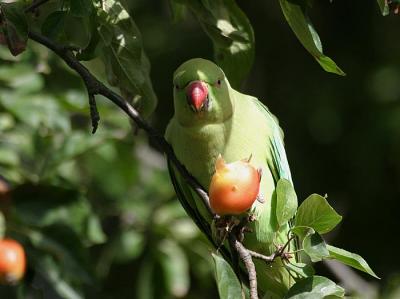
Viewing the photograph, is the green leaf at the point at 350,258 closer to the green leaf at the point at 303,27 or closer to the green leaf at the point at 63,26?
the green leaf at the point at 303,27

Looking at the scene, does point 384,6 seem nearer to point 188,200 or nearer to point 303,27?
point 303,27

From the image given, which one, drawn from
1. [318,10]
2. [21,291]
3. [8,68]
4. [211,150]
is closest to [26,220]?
[21,291]

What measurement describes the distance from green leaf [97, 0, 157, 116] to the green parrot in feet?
0.52

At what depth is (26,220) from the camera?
352 cm

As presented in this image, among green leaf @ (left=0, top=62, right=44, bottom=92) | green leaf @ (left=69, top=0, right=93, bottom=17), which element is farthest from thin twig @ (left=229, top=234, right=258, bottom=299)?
green leaf @ (left=0, top=62, right=44, bottom=92)

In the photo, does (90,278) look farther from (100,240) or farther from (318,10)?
(318,10)

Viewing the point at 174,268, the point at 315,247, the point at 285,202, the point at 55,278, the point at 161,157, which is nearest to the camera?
the point at 315,247

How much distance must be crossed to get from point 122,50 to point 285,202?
61cm

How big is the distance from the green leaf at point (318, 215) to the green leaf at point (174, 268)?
174 centimetres

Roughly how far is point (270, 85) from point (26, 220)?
341 cm

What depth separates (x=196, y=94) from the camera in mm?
2744

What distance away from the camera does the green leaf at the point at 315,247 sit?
2275mm

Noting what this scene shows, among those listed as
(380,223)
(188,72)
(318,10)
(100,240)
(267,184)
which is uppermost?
(188,72)

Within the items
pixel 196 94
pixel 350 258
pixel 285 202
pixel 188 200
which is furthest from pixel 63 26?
pixel 350 258
